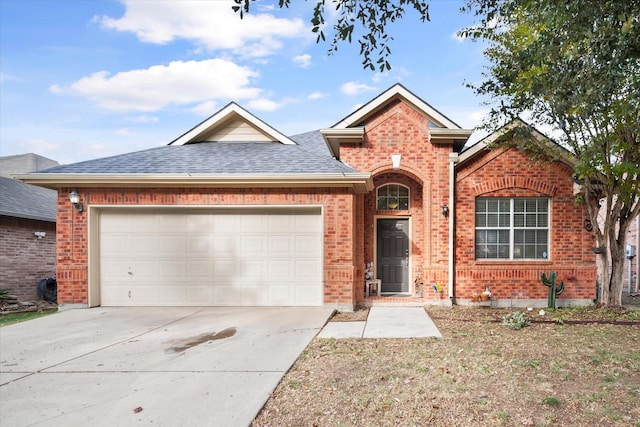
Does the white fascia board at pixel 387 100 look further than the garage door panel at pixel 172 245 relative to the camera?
Yes

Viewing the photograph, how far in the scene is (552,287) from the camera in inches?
386

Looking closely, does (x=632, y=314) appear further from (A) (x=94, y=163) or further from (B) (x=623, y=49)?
(A) (x=94, y=163)

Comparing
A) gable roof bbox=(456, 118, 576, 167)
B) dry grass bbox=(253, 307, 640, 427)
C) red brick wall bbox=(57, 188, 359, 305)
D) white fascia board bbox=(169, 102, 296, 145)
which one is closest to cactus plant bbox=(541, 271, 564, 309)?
dry grass bbox=(253, 307, 640, 427)

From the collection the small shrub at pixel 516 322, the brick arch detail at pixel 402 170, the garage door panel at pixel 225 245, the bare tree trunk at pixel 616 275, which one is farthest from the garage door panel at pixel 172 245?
the bare tree trunk at pixel 616 275

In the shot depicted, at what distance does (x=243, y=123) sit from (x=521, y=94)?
751cm

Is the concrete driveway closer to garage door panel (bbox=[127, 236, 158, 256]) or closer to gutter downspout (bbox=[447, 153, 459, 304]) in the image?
garage door panel (bbox=[127, 236, 158, 256])

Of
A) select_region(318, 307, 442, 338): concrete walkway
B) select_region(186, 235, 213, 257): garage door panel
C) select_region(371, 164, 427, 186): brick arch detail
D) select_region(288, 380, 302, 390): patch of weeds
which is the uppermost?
select_region(371, 164, 427, 186): brick arch detail

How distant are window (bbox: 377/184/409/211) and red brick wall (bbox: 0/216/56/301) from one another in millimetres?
11214

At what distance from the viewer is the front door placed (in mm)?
11156

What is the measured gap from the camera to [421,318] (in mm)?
8484

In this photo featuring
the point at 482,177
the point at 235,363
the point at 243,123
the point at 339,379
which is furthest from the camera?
the point at 243,123

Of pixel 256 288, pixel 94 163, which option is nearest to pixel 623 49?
pixel 256 288

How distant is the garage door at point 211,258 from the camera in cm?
970

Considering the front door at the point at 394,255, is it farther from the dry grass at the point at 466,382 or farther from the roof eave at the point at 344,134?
the dry grass at the point at 466,382
